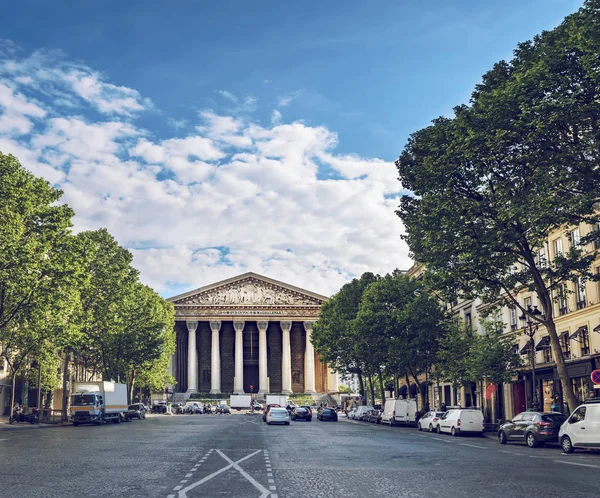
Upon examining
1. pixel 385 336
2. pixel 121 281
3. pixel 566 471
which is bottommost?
pixel 566 471

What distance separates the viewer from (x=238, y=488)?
14391mm

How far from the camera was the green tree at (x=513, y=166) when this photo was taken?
25859 millimetres

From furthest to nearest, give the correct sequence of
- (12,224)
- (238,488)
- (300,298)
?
(300,298), (12,224), (238,488)

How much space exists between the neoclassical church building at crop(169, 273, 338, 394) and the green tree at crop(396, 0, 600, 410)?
87.7 metres

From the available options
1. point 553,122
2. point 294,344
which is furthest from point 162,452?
point 294,344

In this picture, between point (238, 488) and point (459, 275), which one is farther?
point (459, 275)

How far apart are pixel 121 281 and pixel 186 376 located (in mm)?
69232

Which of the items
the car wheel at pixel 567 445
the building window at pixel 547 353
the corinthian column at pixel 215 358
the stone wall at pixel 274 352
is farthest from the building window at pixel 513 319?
the stone wall at pixel 274 352

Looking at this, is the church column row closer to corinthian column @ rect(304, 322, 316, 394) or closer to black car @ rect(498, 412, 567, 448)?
corinthian column @ rect(304, 322, 316, 394)

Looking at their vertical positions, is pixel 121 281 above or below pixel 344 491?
above

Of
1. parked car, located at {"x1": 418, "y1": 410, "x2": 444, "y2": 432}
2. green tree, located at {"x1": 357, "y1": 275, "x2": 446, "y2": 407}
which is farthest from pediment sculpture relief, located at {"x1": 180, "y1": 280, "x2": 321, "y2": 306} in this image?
parked car, located at {"x1": 418, "y1": 410, "x2": 444, "y2": 432}

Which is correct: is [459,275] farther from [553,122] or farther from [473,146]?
[553,122]

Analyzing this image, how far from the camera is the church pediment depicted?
396ft

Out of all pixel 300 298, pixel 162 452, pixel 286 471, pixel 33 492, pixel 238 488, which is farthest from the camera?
pixel 300 298
